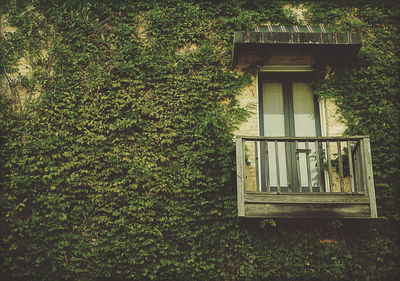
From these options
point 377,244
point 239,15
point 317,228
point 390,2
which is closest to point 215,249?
point 317,228

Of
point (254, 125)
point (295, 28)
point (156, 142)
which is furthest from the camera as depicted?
point (295, 28)

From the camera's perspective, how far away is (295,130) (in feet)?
26.3

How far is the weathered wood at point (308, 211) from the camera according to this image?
646 centimetres

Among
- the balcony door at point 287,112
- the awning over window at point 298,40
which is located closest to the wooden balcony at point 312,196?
the balcony door at point 287,112

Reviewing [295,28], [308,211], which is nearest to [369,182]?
[308,211]

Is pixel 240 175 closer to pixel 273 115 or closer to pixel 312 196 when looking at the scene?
pixel 312 196

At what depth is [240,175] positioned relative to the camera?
6668mm

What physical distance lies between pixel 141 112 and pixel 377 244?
512 cm

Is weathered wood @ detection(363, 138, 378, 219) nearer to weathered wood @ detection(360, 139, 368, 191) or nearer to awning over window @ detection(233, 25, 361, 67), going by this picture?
weathered wood @ detection(360, 139, 368, 191)

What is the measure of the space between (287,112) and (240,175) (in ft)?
7.28

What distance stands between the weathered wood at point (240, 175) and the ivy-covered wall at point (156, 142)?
0.49 m

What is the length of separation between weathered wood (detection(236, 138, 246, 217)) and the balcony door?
1064 mm

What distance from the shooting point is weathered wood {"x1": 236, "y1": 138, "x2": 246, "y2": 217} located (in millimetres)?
6512

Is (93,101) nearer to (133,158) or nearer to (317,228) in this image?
(133,158)
